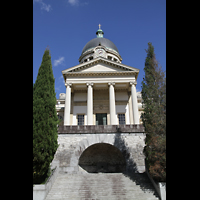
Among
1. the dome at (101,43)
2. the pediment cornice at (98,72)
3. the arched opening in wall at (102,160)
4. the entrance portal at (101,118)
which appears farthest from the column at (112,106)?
the dome at (101,43)

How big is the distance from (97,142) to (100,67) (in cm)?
1211

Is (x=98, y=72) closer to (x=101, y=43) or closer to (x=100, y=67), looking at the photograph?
(x=100, y=67)

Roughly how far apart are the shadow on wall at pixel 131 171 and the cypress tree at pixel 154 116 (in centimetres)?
109

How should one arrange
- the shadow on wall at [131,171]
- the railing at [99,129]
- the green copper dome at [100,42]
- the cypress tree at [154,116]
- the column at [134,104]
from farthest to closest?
the green copper dome at [100,42], the column at [134,104], the railing at [99,129], the shadow on wall at [131,171], the cypress tree at [154,116]

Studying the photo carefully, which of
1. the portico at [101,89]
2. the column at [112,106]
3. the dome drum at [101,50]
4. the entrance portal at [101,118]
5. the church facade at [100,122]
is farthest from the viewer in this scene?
the dome drum at [101,50]

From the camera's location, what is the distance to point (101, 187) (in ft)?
38.4

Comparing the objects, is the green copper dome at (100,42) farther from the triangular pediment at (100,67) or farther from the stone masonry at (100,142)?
the stone masonry at (100,142)

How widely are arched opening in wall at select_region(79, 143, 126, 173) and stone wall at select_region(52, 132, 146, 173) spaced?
6.98ft

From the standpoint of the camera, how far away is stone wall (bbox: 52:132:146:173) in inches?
595

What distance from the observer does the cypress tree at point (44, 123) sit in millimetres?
11203

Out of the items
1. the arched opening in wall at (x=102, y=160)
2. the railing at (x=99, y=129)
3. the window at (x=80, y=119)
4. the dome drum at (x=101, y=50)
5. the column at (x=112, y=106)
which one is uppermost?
the dome drum at (x=101, y=50)

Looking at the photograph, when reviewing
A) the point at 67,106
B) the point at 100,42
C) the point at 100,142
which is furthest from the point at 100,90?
the point at 100,42
